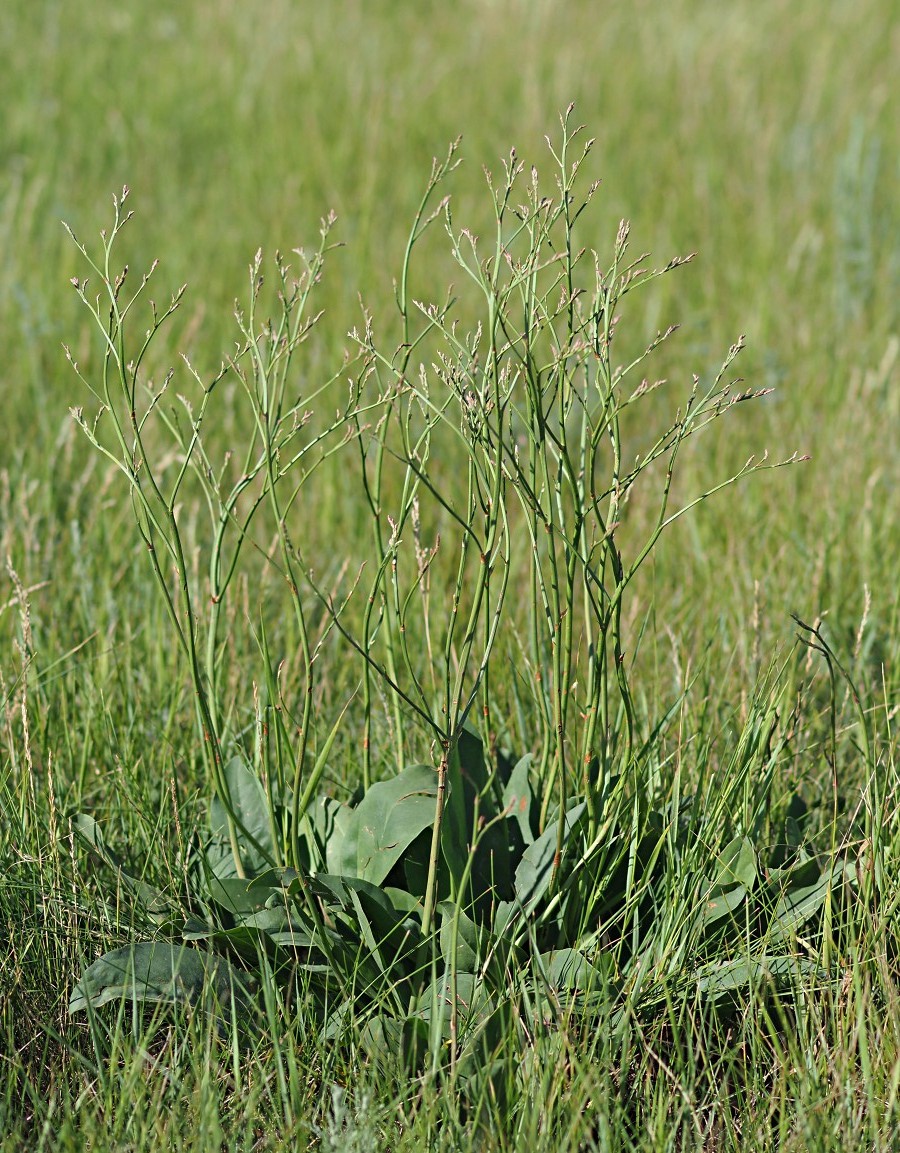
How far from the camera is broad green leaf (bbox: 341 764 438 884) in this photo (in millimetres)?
1452

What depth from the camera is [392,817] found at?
4.80ft

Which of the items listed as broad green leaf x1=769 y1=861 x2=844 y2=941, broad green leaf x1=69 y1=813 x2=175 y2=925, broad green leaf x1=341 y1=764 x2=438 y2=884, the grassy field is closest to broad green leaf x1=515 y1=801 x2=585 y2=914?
the grassy field

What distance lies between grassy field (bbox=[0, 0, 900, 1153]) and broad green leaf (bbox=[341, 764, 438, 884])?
0.06 ft

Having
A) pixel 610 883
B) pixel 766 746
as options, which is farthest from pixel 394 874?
pixel 766 746

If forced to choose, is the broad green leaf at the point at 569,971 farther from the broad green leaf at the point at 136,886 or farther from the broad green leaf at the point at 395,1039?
the broad green leaf at the point at 136,886

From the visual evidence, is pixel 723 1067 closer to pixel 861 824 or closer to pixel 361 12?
pixel 861 824

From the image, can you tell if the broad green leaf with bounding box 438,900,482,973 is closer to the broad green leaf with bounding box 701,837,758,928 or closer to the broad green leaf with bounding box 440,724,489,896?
the broad green leaf with bounding box 440,724,489,896

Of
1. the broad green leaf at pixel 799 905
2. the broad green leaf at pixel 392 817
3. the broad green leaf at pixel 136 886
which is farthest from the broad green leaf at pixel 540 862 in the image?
the broad green leaf at pixel 136 886

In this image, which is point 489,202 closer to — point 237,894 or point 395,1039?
point 237,894

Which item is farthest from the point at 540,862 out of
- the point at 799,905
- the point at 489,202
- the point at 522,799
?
the point at 489,202

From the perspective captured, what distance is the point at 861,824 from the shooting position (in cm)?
170

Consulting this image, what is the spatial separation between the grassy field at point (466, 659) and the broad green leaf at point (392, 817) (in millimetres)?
19

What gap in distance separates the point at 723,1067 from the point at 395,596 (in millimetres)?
705

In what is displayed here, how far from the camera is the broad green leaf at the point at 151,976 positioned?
1.35 metres
